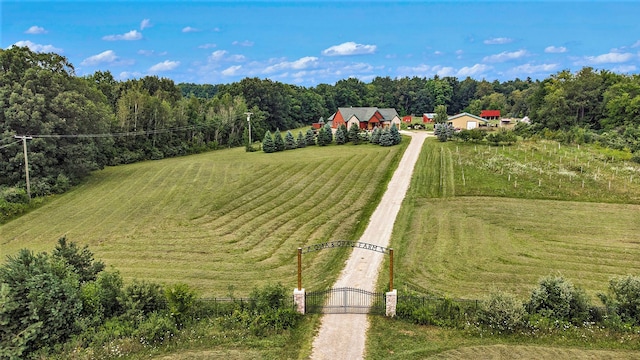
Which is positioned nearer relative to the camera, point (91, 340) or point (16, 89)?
point (91, 340)

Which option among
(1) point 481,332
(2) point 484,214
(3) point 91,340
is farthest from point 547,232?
(3) point 91,340

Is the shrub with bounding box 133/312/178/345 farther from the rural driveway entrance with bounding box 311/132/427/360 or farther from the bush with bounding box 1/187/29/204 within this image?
the bush with bounding box 1/187/29/204

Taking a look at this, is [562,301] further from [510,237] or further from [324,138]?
[324,138]

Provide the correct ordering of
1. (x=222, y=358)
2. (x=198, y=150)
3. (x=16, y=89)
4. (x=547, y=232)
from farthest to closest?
1. (x=198, y=150)
2. (x=16, y=89)
3. (x=547, y=232)
4. (x=222, y=358)

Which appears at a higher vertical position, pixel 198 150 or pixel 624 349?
pixel 198 150

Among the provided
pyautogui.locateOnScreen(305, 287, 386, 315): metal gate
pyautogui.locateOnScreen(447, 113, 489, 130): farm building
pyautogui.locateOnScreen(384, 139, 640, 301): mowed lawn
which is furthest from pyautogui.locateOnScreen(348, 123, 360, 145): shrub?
pyautogui.locateOnScreen(305, 287, 386, 315): metal gate

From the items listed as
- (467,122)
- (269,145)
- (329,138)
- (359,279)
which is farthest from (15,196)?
(467,122)

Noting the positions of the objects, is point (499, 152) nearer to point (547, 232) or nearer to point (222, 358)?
point (547, 232)

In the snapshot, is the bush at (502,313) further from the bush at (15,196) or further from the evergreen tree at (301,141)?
the evergreen tree at (301,141)
